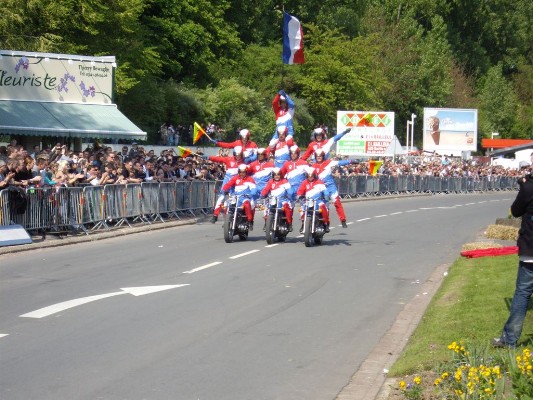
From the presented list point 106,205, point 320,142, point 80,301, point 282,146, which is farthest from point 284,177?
point 80,301

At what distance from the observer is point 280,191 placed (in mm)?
20547

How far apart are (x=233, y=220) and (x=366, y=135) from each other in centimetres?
3331

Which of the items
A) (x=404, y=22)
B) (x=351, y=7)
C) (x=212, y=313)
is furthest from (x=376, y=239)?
(x=404, y=22)

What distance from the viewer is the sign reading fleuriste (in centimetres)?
3341

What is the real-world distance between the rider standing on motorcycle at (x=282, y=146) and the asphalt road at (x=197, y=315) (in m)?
2.68

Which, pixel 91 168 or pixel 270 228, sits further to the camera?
pixel 91 168

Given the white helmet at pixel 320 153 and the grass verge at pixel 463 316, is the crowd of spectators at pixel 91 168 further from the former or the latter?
the grass verge at pixel 463 316

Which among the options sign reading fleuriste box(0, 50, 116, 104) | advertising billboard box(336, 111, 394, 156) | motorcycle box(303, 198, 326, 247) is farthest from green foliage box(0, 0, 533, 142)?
motorcycle box(303, 198, 326, 247)

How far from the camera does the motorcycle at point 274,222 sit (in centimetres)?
2053

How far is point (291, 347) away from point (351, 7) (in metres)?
75.5

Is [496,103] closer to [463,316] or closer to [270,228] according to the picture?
[270,228]

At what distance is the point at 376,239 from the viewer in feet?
77.7

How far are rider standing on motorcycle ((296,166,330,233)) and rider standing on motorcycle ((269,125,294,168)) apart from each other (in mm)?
2650

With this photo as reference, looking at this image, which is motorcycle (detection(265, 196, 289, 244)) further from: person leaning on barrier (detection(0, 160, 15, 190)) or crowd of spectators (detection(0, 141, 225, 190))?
person leaning on barrier (detection(0, 160, 15, 190))
